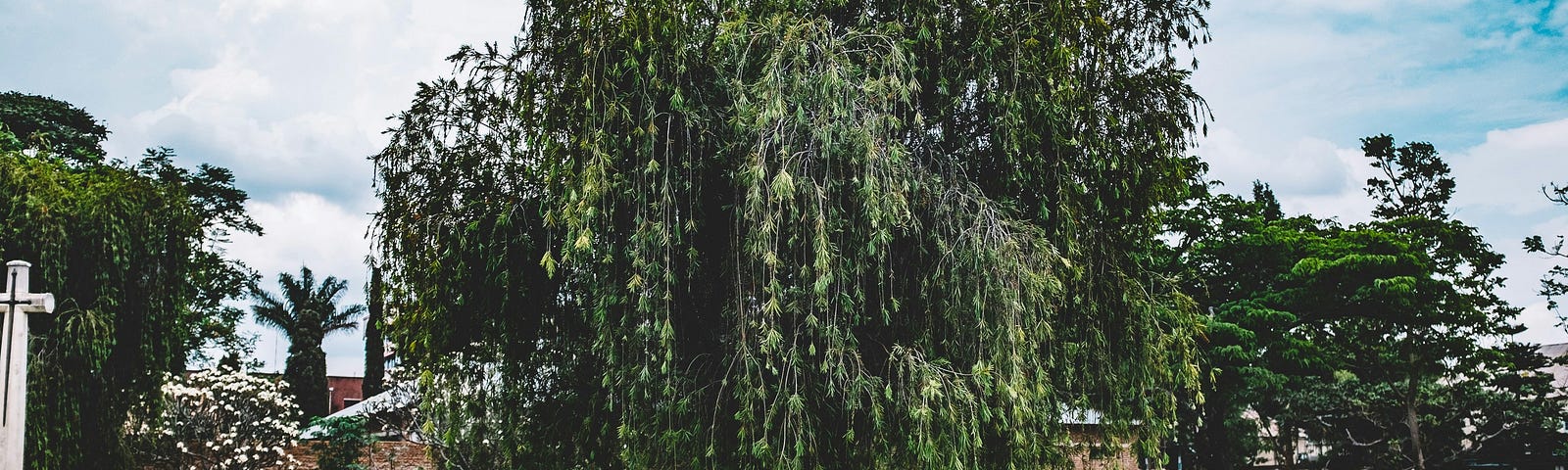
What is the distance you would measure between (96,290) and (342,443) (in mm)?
6193

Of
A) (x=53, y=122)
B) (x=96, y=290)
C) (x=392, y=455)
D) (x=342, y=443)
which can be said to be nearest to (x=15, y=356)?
(x=96, y=290)

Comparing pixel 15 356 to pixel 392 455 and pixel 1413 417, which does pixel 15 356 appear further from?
pixel 1413 417

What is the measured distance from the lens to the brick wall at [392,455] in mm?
17953

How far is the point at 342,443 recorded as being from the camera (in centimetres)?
1702

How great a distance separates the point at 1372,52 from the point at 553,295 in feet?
28.6

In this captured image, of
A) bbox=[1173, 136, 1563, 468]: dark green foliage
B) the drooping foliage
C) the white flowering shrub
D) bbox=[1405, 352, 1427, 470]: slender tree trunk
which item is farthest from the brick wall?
bbox=[1405, 352, 1427, 470]: slender tree trunk

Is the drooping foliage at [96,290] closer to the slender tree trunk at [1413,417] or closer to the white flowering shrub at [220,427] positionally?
the white flowering shrub at [220,427]

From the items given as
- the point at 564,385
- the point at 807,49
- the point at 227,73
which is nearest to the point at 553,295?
the point at 564,385

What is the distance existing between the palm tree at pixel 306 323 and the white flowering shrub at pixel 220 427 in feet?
33.7

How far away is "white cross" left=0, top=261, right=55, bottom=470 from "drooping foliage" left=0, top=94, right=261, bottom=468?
8.34ft

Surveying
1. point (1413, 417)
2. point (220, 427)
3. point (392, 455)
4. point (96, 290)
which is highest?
point (96, 290)

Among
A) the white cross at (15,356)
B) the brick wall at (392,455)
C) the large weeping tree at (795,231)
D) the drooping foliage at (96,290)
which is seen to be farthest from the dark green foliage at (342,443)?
the white cross at (15,356)

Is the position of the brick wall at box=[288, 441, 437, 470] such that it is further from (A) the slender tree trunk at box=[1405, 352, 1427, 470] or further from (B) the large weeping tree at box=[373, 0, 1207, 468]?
(A) the slender tree trunk at box=[1405, 352, 1427, 470]

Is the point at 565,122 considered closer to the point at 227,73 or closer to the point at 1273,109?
the point at 227,73
